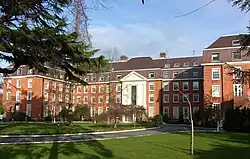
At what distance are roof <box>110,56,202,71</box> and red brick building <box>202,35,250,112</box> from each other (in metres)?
14.9

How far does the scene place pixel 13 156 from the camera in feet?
44.4

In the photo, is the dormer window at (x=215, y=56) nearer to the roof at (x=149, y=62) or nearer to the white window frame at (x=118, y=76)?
the roof at (x=149, y=62)

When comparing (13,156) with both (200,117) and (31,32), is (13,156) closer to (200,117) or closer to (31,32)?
(31,32)

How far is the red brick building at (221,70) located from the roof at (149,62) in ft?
49.0

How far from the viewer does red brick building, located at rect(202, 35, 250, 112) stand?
49.6 metres

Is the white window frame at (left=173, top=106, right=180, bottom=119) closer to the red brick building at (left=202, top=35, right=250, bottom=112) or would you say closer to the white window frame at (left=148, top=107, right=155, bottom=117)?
the white window frame at (left=148, top=107, right=155, bottom=117)

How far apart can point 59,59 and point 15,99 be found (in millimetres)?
68197

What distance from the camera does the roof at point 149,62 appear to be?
6850 cm

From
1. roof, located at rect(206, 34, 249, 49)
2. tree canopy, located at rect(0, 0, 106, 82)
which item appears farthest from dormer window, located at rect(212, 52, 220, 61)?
tree canopy, located at rect(0, 0, 106, 82)

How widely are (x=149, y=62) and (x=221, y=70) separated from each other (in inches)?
887

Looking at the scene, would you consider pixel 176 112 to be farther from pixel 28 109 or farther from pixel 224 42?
pixel 28 109

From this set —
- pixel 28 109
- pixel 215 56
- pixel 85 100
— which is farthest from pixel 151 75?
pixel 28 109

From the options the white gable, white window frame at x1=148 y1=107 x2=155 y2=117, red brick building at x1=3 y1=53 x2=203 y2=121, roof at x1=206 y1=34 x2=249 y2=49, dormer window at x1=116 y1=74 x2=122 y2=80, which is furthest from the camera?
dormer window at x1=116 y1=74 x2=122 y2=80

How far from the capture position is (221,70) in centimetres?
5119
